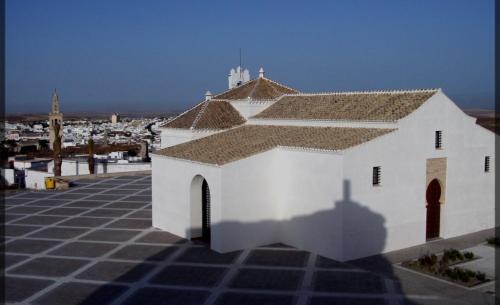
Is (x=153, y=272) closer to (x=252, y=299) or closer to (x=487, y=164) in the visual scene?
(x=252, y=299)

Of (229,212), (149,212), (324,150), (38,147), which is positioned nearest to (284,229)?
(229,212)

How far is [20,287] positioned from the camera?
49.0 ft

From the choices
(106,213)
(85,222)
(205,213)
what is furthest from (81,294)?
(106,213)

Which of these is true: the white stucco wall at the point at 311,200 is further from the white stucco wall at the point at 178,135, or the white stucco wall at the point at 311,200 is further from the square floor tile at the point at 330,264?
the white stucco wall at the point at 178,135

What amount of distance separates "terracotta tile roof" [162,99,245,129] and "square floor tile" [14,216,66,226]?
6.57m

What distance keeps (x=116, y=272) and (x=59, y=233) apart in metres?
6.01

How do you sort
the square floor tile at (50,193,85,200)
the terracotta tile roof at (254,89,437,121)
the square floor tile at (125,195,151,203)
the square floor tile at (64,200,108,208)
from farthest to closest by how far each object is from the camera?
1. the square floor tile at (50,193,85,200)
2. the square floor tile at (125,195,151,203)
3. the square floor tile at (64,200,108,208)
4. the terracotta tile roof at (254,89,437,121)

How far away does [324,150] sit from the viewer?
17.5 metres

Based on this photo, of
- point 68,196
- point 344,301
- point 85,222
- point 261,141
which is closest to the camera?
point 344,301

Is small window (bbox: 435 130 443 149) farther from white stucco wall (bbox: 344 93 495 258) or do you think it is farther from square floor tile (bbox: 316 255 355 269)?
square floor tile (bbox: 316 255 355 269)

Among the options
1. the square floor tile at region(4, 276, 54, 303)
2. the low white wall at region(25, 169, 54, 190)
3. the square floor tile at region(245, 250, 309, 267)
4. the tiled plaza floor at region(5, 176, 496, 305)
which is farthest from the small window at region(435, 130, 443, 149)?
the low white wall at region(25, 169, 54, 190)

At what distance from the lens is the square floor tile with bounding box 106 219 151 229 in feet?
72.2

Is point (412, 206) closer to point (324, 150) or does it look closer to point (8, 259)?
point (324, 150)

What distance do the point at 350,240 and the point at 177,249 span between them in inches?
238
